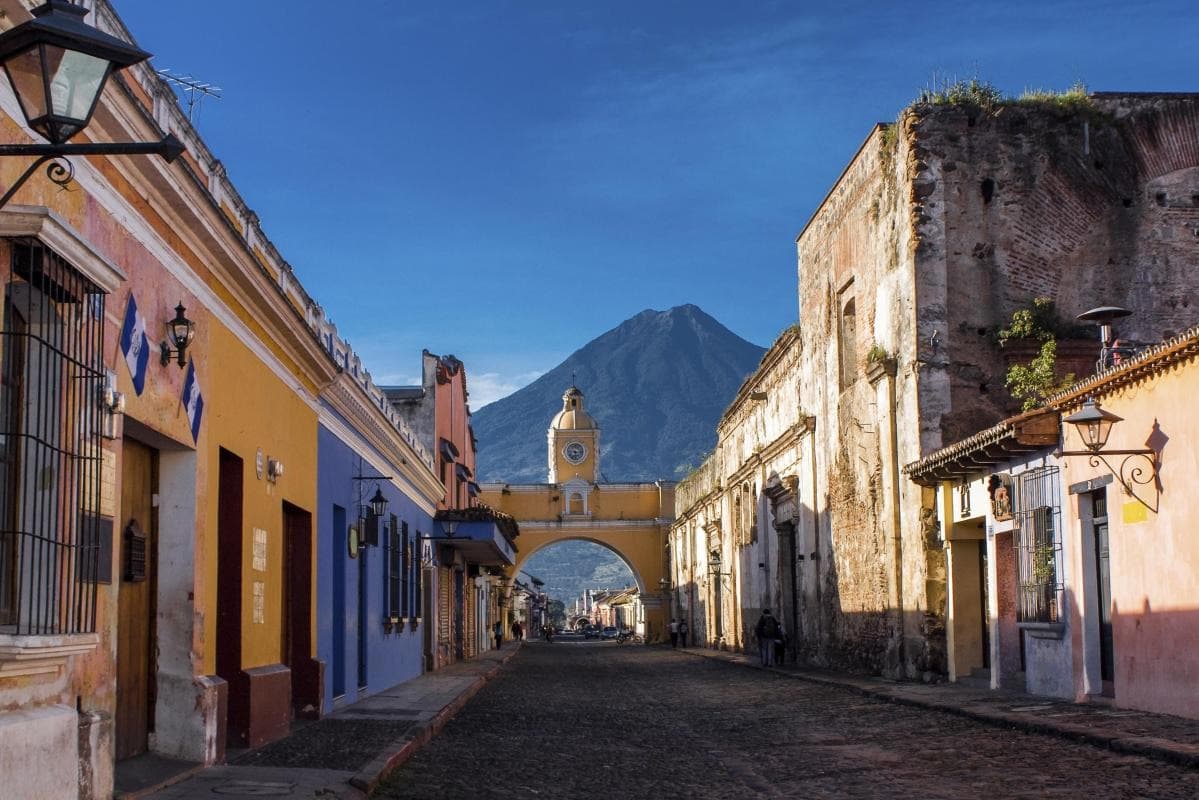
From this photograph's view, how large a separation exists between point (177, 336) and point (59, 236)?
2370 mm

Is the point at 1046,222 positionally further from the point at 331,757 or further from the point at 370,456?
the point at 331,757

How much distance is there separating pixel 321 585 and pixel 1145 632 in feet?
25.0

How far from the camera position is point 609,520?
57500mm

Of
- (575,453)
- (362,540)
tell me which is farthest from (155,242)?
(575,453)

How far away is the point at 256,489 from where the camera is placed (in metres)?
10.5

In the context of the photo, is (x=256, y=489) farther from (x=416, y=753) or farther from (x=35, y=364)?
(x=35, y=364)

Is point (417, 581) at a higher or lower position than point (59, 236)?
lower

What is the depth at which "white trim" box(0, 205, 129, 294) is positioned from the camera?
210 inches

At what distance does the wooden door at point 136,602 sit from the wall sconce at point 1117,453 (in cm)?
769

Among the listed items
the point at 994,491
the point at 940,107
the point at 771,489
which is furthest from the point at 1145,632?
the point at 771,489

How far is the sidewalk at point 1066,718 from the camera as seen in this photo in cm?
895

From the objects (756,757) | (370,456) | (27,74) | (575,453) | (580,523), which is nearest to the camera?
(27,74)

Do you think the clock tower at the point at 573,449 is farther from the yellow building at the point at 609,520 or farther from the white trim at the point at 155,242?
the white trim at the point at 155,242

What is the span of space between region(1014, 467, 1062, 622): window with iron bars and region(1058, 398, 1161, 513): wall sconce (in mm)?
1621
